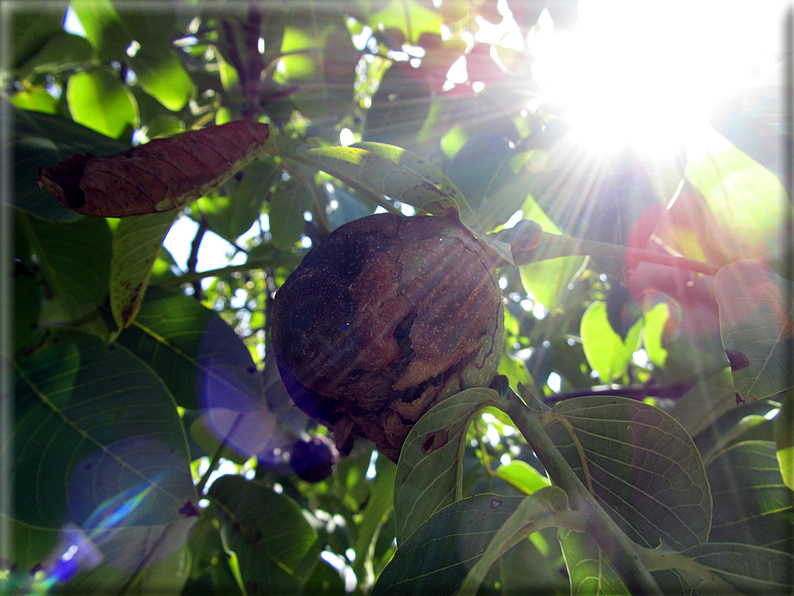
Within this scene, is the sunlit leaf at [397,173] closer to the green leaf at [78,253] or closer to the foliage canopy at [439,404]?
the foliage canopy at [439,404]

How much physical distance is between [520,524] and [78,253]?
1331 millimetres

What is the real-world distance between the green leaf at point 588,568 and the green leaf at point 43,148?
1.22 m

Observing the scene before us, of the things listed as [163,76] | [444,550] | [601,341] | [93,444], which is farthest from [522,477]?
[163,76]

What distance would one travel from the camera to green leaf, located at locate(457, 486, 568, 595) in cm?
62

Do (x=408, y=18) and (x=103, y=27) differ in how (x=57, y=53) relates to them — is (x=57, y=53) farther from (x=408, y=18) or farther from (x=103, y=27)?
(x=408, y=18)

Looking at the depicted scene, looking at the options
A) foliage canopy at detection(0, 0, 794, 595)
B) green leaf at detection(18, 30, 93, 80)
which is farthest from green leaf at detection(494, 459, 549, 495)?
green leaf at detection(18, 30, 93, 80)

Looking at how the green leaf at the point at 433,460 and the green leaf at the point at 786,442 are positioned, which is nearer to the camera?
the green leaf at the point at 433,460

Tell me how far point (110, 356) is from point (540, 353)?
1641 millimetres

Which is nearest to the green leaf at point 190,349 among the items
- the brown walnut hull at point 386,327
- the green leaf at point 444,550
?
the brown walnut hull at point 386,327

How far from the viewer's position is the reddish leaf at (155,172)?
2.77 feet

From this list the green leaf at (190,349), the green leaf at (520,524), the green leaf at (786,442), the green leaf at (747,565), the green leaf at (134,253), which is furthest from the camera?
the green leaf at (190,349)

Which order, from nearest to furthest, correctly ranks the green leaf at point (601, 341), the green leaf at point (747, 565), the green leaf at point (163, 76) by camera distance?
the green leaf at point (747, 565)
the green leaf at point (163, 76)
the green leaf at point (601, 341)

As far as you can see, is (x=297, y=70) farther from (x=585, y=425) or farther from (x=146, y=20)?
(x=585, y=425)

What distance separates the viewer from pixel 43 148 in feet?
3.76
